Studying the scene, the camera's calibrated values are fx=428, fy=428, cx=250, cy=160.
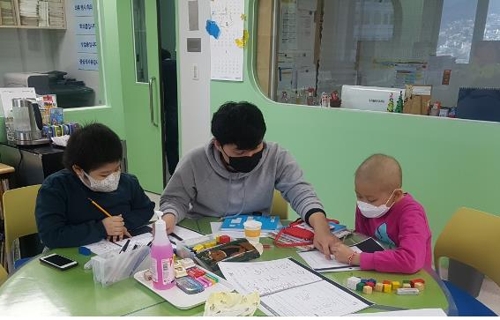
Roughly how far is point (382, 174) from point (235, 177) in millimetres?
629

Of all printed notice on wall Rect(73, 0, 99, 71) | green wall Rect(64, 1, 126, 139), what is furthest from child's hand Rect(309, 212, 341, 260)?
printed notice on wall Rect(73, 0, 99, 71)

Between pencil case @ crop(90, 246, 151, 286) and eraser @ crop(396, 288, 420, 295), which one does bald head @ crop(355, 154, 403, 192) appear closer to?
eraser @ crop(396, 288, 420, 295)

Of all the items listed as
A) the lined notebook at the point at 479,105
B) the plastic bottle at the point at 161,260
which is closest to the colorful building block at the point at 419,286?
the plastic bottle at the point at 161,260

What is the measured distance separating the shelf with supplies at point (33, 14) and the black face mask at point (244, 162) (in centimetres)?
402

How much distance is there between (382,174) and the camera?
5.16 feet

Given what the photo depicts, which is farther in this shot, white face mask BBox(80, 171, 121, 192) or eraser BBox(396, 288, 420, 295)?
white face mask BBox(80, 171, 121, 192)

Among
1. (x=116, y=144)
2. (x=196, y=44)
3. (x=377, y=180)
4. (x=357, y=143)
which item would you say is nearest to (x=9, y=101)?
(x=196, y=44)

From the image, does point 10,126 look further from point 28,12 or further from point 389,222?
point 389,222

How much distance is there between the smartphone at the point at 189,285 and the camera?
3.91 ft

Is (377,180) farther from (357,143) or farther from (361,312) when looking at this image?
(357,143)

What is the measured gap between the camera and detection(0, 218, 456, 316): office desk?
112 cm

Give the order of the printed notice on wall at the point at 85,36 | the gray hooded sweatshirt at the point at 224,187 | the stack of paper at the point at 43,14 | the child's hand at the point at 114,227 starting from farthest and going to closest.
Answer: the stack of paper at the point at 43,14
the printed notice on wall at the point at 85,36
the gray hooded sweatshirt at the point at 224,187
the child's hand at the point at 114,227

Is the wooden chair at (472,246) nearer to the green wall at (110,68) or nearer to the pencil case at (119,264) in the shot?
the pencil case at (119,264)

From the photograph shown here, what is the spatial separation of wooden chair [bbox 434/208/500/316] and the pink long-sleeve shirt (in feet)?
0.93
